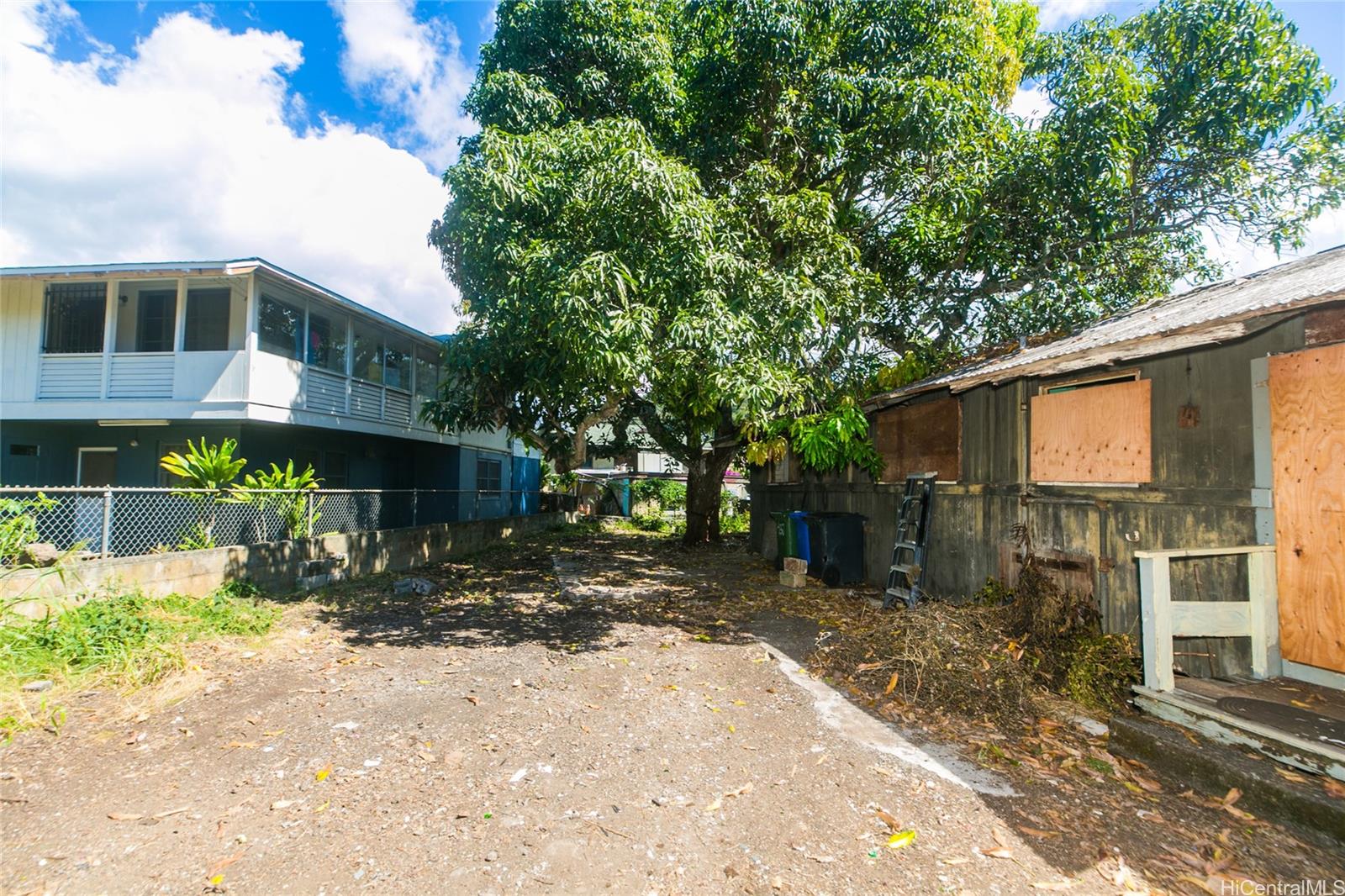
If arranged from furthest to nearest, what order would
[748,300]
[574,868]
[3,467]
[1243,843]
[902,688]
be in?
[3,467] → [748,300] → [902,688] → [1243,843] → [574,868]

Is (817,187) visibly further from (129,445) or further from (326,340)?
(129,445)

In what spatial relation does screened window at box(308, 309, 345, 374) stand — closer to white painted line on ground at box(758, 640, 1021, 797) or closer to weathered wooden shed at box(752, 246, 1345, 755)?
white painted line on ground at box(758, 640, 1021, 797)

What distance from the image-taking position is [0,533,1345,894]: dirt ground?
269 cm

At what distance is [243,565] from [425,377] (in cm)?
914

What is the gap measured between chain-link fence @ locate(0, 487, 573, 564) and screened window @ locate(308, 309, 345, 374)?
3.44 m

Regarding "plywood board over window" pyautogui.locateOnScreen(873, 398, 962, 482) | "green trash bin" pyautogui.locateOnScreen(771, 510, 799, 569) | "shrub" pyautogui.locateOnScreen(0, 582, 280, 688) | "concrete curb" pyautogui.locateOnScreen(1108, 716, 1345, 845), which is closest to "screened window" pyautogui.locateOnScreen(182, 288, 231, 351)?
"shrub" pyautogui.locateOnScreen(0, 582, 280, 688)

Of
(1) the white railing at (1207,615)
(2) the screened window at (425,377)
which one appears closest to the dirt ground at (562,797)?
(1) the white railing at (1207,615)

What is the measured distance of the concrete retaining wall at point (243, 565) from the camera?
557cm

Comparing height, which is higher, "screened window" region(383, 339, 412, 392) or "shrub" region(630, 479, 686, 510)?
"screened window" region(383, 339, 412, 392)

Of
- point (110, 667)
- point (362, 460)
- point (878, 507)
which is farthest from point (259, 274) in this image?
point (878, 507)

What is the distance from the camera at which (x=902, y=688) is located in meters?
4.89

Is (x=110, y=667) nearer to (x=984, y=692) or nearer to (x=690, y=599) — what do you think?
(x=690, y=599)

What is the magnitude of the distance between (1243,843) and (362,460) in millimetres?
15540

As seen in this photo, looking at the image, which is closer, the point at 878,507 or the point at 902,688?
the point at 902,688
